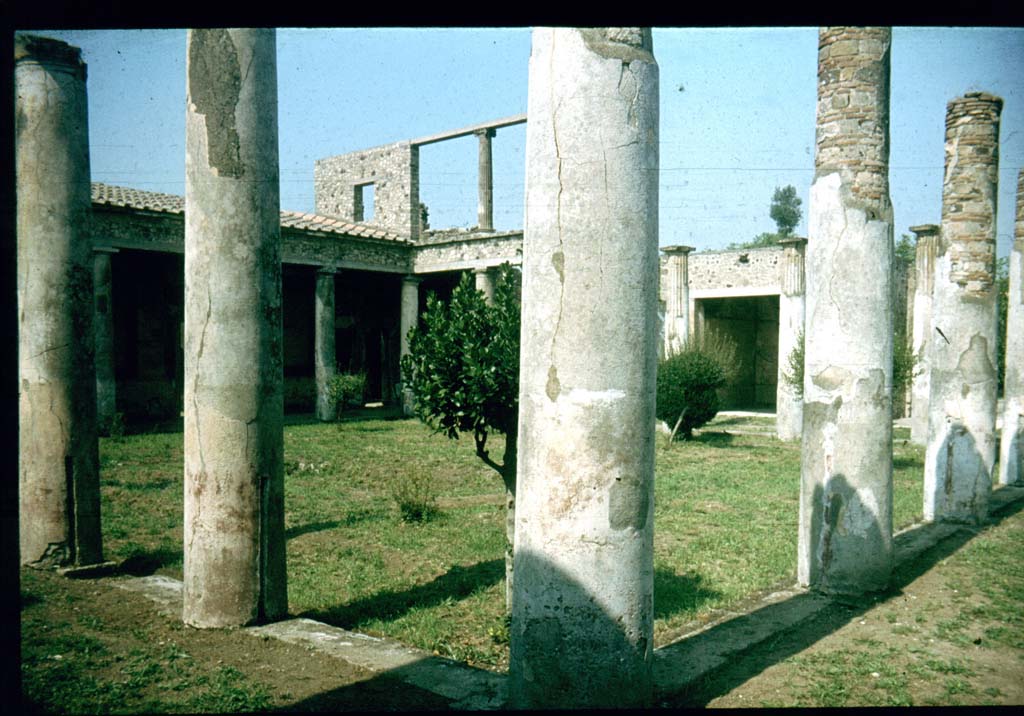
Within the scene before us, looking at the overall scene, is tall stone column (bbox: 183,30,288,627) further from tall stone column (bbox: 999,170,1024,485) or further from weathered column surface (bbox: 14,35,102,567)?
tall stone column (bbox: 999,170,1024,485)

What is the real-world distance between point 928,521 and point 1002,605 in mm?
2973

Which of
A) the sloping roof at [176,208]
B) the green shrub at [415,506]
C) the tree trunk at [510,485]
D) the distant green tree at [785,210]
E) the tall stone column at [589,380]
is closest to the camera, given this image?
the tall stone column at [589,380]

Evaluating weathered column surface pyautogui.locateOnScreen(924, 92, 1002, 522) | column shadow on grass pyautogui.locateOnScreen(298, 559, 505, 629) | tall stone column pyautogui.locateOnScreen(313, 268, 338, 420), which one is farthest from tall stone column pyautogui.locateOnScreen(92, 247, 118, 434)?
weathered column surface pyautogui.locateOnScreen(924, 92, 1002, 522)

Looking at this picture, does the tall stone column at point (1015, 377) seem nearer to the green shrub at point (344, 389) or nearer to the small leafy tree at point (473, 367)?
the small leafy tree at point (473, 367)

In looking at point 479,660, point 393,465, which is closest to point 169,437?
point 393,465

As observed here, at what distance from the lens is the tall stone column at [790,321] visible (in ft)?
50.9

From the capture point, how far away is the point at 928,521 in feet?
26.1

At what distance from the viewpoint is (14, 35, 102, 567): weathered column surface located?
17.4 feet

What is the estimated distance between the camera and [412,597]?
5262mm

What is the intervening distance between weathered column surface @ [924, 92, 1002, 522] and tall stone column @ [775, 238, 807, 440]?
7.27m

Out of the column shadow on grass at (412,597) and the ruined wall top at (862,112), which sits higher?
the ruined wall top at (862,112)

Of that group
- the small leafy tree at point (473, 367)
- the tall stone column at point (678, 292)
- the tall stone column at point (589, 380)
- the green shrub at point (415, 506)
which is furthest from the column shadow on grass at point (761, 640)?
the tall stone column at point (678, 292)

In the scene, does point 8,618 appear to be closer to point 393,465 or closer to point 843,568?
point 843,568

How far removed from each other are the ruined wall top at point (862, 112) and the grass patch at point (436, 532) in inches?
125
